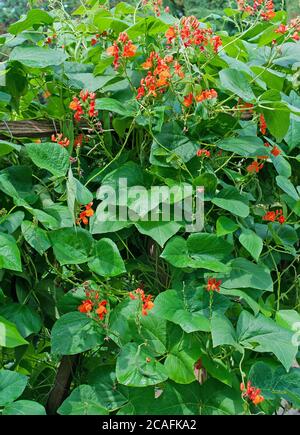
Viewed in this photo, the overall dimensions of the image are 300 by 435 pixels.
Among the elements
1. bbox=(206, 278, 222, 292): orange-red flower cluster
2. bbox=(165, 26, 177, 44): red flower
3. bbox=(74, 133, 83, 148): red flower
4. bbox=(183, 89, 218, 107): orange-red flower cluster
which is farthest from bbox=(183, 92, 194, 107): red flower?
bbox=(206, 278, 222, 292): orange-red flower cluster

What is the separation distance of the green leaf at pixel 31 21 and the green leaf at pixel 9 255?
410mm

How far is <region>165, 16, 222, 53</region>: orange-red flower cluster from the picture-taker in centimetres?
116

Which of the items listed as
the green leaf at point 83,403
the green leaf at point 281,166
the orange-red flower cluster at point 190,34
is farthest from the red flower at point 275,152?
the green leaf at point 83,403

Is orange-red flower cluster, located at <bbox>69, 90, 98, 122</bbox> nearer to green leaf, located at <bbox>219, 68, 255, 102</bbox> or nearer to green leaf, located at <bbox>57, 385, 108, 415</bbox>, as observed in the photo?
green leaf, located at <bbox>219, 68, 255, 102</bbox>

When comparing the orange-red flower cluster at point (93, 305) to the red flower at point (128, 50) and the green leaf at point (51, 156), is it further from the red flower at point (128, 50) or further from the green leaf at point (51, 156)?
the red flower at point (128, 50)

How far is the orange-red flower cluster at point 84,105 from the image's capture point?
1.13 m

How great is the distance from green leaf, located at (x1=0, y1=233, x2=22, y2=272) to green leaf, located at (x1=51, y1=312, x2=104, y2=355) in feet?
0.47

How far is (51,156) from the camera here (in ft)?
3.76

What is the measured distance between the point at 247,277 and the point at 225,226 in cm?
11

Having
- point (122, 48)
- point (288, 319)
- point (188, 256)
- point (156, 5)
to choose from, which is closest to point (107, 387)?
point (188, 256)
